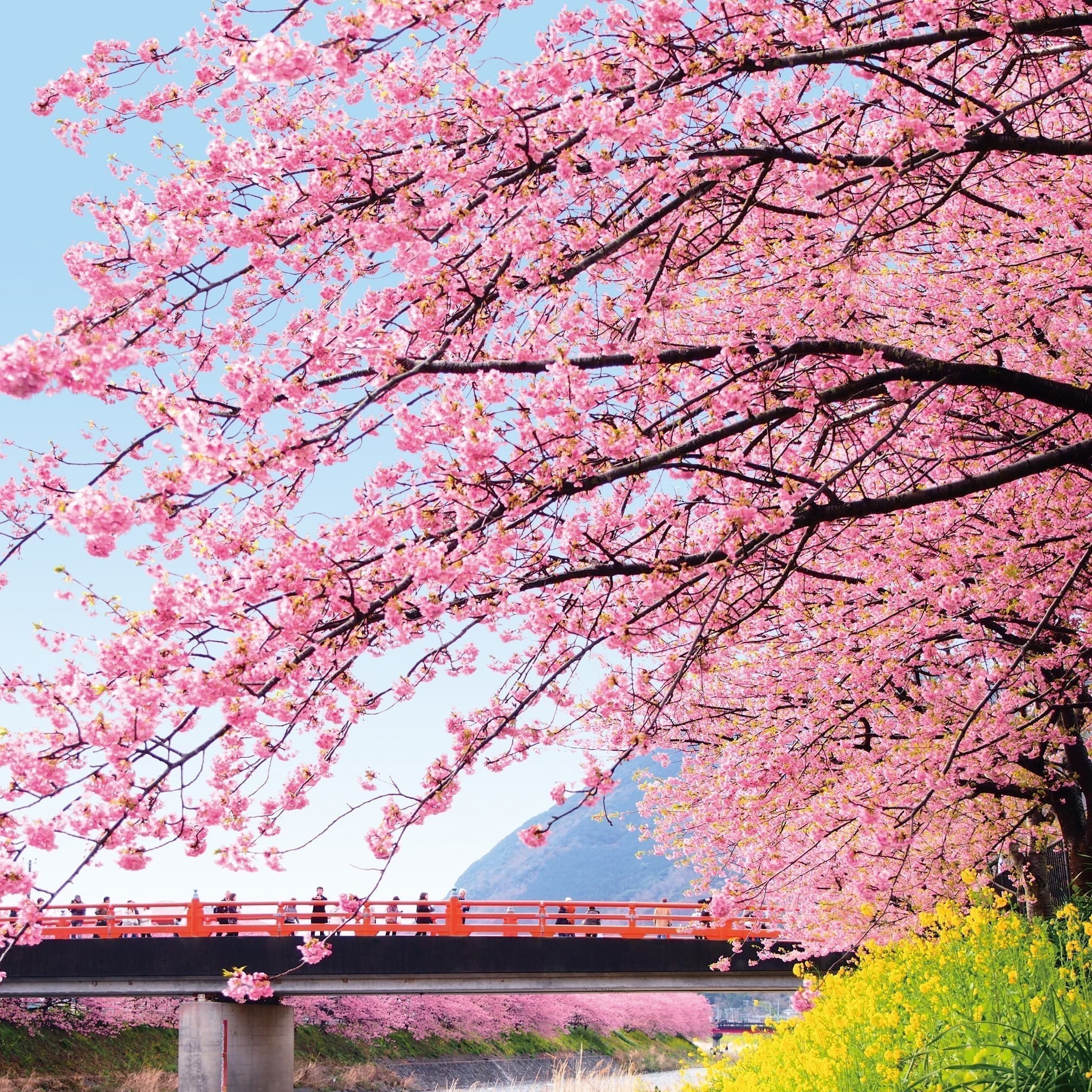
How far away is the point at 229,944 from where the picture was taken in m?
21.4

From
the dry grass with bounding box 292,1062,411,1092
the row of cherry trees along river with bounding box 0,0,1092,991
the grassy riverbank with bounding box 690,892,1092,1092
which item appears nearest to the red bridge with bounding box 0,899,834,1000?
the dry grass with bounding box 292,1062,411,1092

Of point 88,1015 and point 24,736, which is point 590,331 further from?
point 88,1015

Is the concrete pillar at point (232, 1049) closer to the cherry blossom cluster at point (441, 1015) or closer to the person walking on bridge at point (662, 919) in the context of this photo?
the cherry blossom cluster at point (441, 1015)

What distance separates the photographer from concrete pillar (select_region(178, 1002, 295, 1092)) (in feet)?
70.5

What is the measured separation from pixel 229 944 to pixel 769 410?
19229 millimetres

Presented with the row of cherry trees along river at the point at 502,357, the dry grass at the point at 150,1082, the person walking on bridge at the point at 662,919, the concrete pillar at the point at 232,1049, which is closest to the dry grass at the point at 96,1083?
the dry grass at the point at 150,1082

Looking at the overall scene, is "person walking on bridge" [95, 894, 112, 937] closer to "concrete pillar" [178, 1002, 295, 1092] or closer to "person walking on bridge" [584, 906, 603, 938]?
"concrete pillar" [178, 1002, 295, 1092]

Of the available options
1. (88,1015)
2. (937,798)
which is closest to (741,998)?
(88,1015)

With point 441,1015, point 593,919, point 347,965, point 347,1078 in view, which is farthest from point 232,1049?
point 441,1015

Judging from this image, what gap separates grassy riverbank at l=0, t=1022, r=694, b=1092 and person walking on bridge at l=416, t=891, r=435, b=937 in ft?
27.2

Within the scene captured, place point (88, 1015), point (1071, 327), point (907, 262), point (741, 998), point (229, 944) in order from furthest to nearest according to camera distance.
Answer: point (741, 998), point (88, 1015), point (229, 944), point (907, 262), point (1071, 327)

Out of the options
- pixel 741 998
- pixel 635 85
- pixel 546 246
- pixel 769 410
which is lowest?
pixel 741 998

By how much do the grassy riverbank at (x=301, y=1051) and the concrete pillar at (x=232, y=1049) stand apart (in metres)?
6.46

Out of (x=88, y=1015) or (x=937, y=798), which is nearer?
(x=937, y=798)
